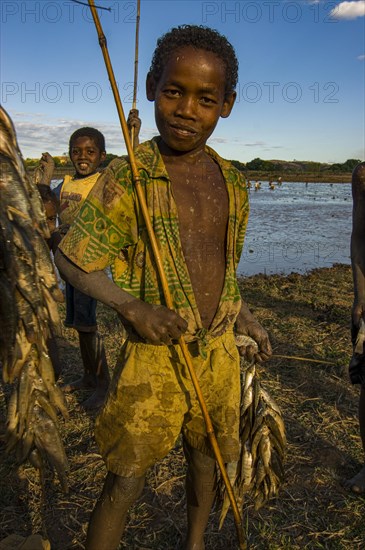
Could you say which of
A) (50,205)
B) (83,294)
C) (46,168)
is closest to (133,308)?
(83,294)

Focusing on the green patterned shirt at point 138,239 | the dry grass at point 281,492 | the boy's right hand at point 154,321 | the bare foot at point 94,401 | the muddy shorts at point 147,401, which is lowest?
the dry grass at point 281,492

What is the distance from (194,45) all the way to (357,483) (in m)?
2.70

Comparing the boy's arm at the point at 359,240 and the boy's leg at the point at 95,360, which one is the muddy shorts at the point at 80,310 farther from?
the boy's arm at the point at 359,240

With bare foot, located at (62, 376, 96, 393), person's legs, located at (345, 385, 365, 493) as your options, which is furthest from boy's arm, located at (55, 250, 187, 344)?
bare foot, located at (62, 376, 96, 393)

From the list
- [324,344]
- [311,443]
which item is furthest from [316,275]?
[311,443]

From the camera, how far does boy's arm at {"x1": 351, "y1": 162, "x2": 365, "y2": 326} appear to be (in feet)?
10.1

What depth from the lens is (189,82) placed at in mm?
1809

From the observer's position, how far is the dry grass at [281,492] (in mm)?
2570

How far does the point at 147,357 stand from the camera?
1.89 metres

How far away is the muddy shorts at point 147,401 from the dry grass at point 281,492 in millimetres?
374

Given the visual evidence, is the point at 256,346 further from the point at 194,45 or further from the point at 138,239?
the point at 194,45

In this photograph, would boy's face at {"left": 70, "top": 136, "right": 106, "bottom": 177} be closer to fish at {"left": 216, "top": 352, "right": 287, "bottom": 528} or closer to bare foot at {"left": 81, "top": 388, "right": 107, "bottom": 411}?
bare foot at {"left": 81, "top": 388, "right": 107, "bottom": 411}

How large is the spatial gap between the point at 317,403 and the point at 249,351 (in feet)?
6.99

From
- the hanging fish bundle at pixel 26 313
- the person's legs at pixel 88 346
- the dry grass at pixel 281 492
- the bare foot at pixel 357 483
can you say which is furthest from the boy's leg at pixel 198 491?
the person's legs at pixel 88 346
